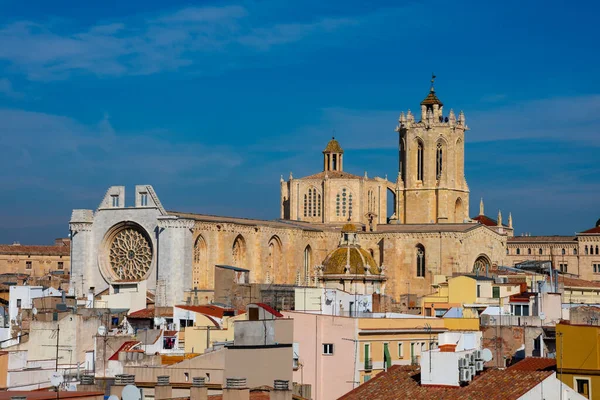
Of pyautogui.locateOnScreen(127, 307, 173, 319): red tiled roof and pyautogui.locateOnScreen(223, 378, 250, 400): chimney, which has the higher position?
pyautogui.locateOnScreen(127, 307, 173, 319): red tiled roof

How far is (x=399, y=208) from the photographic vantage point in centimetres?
11294

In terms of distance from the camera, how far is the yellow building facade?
100 ft

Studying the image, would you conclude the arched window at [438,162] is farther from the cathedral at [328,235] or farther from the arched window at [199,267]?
the arched window at [199,267]

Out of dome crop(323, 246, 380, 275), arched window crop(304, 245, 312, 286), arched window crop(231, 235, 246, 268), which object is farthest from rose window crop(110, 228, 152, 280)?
dome crop(323, 246, 380, 275)

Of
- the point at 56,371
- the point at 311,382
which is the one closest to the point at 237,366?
the point at 311,382

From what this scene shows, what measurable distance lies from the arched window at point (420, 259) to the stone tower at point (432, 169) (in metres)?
9.15

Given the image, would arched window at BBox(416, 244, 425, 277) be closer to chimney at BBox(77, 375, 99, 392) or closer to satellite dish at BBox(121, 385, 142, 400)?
chimney at BBox(77, 375, 99, 392)

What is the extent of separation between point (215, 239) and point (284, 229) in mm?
8302

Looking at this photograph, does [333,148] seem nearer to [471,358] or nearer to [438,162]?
[438,162]

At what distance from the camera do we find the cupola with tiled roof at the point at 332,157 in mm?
113938

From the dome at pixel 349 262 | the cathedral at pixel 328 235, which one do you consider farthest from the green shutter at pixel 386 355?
the dome at pixel 349 262

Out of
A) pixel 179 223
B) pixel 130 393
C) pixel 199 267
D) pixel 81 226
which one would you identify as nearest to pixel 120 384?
pixel 130 393

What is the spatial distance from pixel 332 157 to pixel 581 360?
8345 centimetres

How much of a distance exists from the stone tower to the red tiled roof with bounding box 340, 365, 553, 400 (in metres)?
78.2
